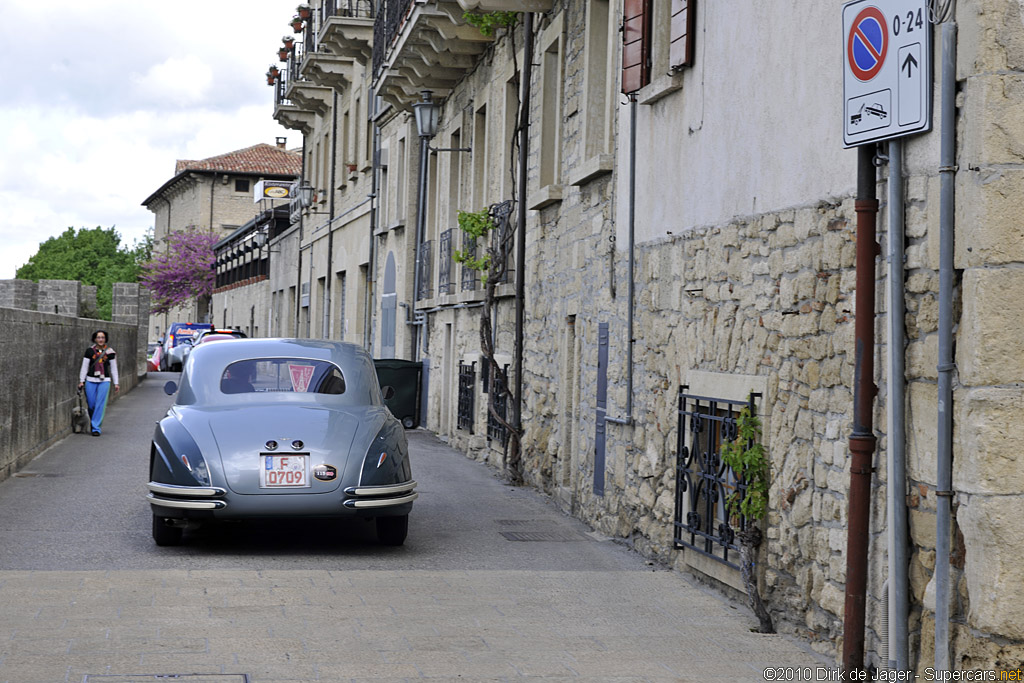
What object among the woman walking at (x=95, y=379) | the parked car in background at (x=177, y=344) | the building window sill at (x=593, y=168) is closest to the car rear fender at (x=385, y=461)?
the building window sill at (x=593, y=168)

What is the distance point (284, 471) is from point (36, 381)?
7.37m

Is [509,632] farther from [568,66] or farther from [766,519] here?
[568,66]

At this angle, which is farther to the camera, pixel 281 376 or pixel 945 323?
pixel 281 376

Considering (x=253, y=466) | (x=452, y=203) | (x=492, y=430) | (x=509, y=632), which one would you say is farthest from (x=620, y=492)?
(x=452, y=203)

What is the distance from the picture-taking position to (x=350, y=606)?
7246 millimetres

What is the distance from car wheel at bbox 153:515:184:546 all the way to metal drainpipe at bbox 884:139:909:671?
5354mm

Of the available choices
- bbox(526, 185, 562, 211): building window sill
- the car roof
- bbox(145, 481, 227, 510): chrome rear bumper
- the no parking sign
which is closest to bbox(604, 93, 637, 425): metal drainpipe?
the car roof

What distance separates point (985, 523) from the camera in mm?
5043

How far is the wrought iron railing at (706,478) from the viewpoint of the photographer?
25.3 ft

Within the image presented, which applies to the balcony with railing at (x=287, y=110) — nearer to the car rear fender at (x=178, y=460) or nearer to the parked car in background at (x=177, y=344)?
the parked car in background at (x=177, y=344)

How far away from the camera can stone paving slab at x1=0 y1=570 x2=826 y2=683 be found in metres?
5.85

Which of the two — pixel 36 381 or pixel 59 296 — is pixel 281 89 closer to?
pixel 59 296

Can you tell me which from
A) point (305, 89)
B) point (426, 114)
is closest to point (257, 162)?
point (305, 89)

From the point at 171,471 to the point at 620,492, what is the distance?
339 centimetres
